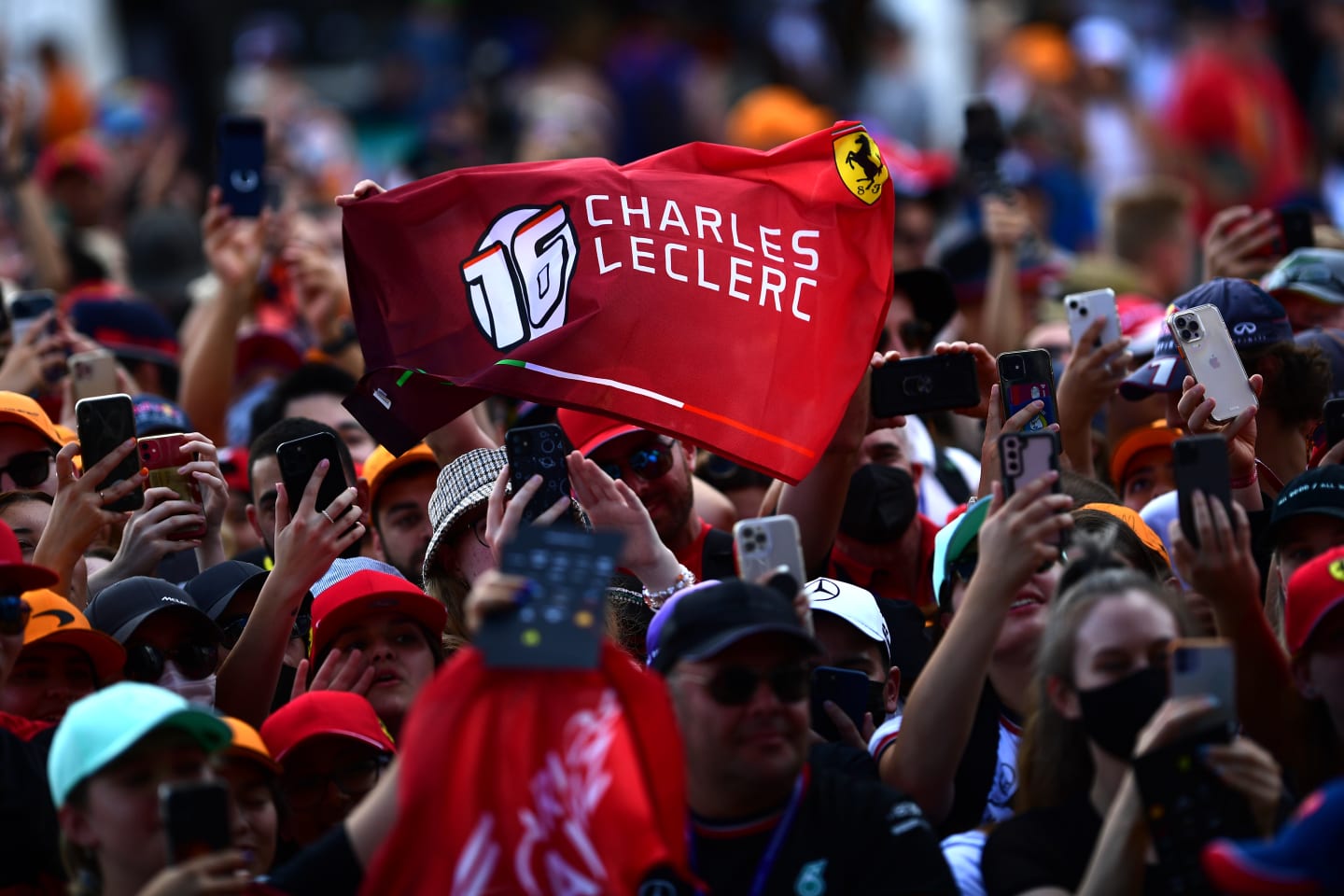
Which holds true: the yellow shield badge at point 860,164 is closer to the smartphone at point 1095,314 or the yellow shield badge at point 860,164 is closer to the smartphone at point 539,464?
the smartphone at point 1095,314

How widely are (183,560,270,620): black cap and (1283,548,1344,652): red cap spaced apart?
115 inches

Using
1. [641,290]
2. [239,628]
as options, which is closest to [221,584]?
[239,628]

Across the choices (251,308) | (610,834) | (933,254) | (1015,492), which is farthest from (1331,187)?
(610,834)

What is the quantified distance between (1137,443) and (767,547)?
8.42 ft

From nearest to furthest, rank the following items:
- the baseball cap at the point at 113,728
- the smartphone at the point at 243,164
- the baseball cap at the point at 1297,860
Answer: the baseball cap at the point at 1297,860 → the baseball cap at the point at 113,728 → the smartphone at the point at 243,164

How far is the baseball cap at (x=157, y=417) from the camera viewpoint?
6.72m

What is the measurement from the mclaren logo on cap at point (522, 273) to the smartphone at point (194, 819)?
2266 mm

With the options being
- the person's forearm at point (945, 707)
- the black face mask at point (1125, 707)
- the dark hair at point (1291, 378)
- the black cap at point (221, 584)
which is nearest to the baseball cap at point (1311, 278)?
Answer: the dark hair at point (1291, 378)

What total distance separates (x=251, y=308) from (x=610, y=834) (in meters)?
6.26

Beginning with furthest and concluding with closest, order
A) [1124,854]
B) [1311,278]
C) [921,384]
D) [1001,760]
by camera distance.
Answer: [1311,278], [921,384], [1001,760], [1124,854]

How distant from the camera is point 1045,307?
31.3 feet

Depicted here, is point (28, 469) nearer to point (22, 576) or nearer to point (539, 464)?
point (22, 576)

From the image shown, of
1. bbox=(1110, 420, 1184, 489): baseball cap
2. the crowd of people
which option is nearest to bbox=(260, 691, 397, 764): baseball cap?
the crowd of people

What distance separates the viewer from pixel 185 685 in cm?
522
